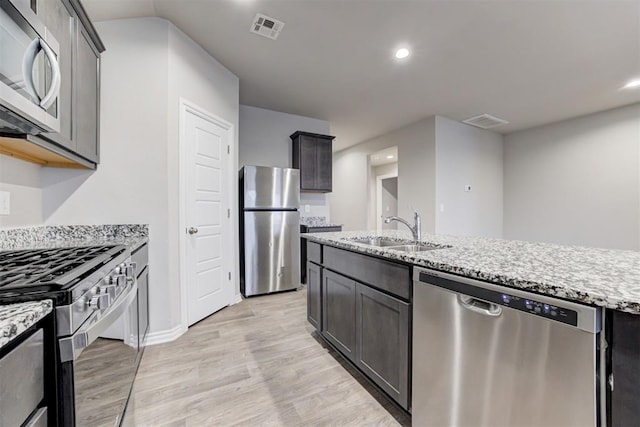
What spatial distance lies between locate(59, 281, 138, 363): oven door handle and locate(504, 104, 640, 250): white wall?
6.02m

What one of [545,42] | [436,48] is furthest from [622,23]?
[436,48]

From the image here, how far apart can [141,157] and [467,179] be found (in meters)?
4.89

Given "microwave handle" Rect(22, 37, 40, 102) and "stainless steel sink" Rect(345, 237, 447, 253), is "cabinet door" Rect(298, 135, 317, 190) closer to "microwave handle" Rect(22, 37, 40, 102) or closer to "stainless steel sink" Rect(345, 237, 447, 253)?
"stainless steel sink" Rect(345, 237, 447, 253)

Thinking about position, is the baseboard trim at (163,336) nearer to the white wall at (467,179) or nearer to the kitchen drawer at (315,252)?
the kitchen drawer at (315,252)

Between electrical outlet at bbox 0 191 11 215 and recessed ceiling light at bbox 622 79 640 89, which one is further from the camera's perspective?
recessed ceiling light at bbox 622 79 640 89

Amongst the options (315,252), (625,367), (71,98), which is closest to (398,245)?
(315,252)

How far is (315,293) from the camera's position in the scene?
218 centimetres

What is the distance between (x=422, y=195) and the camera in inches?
180

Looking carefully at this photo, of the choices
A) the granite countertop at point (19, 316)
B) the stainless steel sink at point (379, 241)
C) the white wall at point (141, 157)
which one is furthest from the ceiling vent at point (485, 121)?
the granite countertop at point (19, 316)

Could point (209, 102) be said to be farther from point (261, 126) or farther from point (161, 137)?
point (261, 126)

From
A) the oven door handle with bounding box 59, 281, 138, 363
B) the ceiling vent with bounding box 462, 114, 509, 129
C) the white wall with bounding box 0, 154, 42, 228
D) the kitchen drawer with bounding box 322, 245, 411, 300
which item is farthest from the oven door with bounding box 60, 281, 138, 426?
the ceiling vent with bounding box 462, 114, 509, 129

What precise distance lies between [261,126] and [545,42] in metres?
3.43

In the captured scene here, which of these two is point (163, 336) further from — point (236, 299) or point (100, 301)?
point (100, 301)

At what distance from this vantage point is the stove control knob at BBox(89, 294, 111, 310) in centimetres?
89
